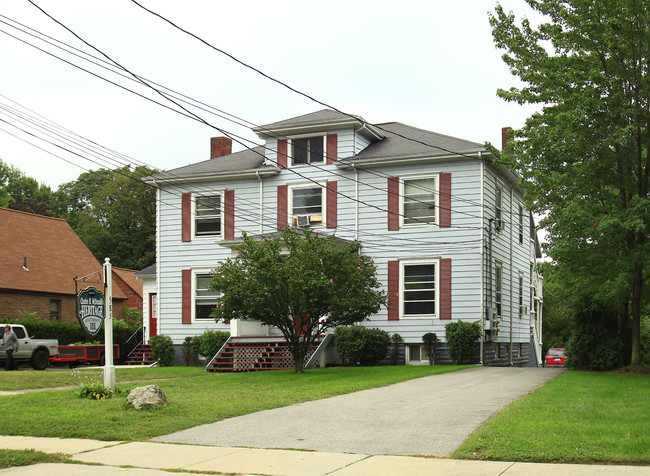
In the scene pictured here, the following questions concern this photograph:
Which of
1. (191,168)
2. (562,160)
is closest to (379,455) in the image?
(562,160)

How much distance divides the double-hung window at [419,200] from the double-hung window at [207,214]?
7.60 meters

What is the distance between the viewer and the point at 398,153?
2678cm

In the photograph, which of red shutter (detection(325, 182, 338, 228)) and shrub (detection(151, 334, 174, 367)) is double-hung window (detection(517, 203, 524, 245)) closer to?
red shutter (detection(325, 182, 338, 228))

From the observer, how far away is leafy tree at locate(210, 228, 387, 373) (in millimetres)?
20609

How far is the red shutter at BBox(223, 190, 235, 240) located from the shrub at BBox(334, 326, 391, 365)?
6.41 metres

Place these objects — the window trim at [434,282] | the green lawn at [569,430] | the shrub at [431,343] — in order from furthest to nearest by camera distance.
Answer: the window trim at [434,282] → the shrub at [431,343] → the green lawn at [569,430]

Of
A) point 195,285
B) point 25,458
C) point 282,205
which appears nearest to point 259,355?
point 195,285

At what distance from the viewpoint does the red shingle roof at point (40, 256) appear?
1323 inches

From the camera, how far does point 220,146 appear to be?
33656 mm

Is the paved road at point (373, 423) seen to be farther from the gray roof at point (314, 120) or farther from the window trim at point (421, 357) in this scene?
the gray roof at point (314, 120)

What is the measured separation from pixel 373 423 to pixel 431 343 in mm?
14482

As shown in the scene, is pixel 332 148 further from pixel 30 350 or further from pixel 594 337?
pixel 30 350

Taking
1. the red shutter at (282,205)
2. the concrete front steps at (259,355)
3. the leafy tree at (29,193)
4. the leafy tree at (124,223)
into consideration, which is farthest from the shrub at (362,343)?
the leafy tree at (29,193)

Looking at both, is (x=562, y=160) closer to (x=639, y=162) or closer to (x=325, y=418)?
(x=639, y=162)
